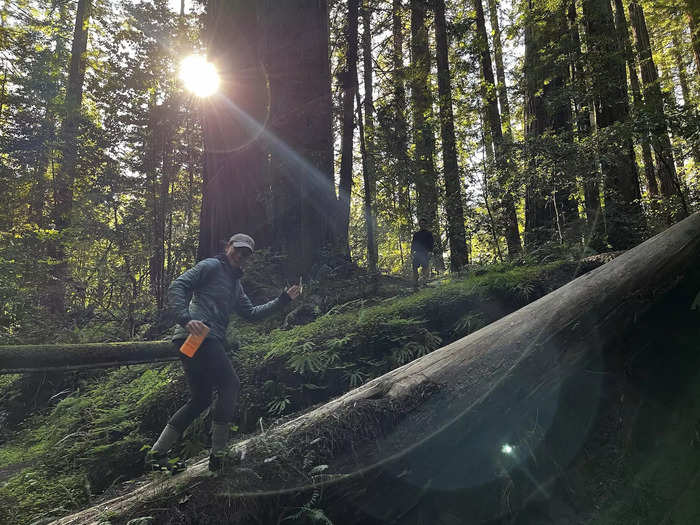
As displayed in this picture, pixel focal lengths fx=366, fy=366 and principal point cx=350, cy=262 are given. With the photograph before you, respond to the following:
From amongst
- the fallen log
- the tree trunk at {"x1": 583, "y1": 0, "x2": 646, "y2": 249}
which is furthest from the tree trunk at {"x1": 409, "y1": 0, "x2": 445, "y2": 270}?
the fallen log

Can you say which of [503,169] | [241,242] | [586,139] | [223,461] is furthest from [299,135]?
[223,461]

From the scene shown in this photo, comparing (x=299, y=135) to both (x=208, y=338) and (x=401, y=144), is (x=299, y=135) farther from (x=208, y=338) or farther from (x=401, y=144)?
(x=208, y=338)

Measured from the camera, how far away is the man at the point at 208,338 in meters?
3.24

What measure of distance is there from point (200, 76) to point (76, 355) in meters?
8.58

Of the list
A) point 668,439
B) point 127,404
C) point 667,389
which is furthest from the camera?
point 127,404

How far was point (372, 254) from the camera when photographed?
7426 mm

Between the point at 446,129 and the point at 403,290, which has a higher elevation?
the point at 446,129

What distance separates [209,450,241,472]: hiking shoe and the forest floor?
1034 millimetres

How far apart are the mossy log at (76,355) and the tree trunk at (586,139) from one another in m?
7.01

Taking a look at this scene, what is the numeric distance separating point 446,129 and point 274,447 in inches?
335

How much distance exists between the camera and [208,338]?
3.45 m

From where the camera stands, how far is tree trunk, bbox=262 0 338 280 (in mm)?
7676

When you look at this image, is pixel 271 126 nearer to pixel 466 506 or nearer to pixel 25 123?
pixel 466 506

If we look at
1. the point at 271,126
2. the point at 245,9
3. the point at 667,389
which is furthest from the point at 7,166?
the point at 667,389
